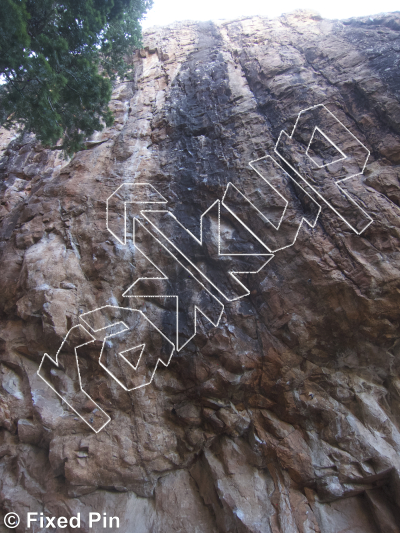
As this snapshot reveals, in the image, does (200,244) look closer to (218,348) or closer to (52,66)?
(218,348)

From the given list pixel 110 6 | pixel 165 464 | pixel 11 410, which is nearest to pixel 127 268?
pixel 11 410

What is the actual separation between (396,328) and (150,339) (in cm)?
438

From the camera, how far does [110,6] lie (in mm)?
7391

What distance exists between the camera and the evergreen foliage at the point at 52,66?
18.5 feet

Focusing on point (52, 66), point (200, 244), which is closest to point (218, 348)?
point (200, 244)

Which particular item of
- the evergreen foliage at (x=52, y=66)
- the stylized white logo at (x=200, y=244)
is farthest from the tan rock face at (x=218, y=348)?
the evergreen foliage at (x=52, y=66)

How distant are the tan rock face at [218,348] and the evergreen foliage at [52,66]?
130 cm

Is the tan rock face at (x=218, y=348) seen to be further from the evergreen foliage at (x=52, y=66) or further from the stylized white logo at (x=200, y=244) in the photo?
the evergreen foliage at (x=52, y=66)

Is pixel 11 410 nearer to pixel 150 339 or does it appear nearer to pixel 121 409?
pixel 121 409

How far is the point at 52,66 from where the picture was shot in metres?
6.41

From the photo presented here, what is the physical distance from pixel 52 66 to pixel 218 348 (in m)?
6.95

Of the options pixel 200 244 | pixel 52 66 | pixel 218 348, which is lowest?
pixel 218 348

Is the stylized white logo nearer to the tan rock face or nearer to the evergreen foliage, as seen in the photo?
the tan rock face

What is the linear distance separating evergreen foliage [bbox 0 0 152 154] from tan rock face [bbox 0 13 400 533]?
4.25 feet
